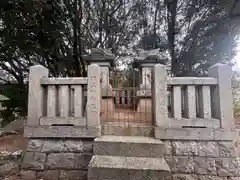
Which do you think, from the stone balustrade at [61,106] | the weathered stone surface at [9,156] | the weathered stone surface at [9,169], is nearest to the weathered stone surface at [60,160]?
the stone balustrade at [61,106]

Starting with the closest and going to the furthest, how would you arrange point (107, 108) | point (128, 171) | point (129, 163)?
1. point (128, 171)
2. point (129, 163)
3. point (107, 108)

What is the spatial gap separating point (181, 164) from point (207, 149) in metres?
0.47

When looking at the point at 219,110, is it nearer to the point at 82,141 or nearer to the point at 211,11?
the point at 82,141

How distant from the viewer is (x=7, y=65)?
8312mm

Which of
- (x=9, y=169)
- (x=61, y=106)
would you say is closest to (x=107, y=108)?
(x=61, y=106)

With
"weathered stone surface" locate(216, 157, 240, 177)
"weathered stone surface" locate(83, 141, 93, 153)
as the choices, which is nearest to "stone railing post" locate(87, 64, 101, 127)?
"weathered stone surface" locate(83, 141, 93, 153)

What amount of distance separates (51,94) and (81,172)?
1369 millimetres

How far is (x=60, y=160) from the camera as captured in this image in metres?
2.95

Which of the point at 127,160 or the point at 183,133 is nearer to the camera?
the point at 127,160

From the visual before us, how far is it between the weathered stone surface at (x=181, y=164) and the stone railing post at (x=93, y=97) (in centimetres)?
131

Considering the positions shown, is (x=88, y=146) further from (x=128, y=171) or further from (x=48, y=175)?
(x=128, y=171)

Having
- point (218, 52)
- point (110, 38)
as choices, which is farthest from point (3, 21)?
point (218, 52)

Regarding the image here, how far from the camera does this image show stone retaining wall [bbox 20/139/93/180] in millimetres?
2924

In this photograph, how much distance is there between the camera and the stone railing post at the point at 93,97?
9.78 feet
